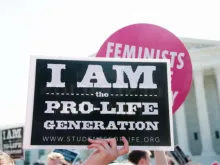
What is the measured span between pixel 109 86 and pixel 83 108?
0.25 metres

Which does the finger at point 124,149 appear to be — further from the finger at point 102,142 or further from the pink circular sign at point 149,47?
the pink circular sign at point 149,47

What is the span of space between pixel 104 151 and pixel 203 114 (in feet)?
120

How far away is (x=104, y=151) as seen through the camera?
6.73ft

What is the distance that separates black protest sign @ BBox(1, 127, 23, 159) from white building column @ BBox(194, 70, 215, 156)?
1097 inches

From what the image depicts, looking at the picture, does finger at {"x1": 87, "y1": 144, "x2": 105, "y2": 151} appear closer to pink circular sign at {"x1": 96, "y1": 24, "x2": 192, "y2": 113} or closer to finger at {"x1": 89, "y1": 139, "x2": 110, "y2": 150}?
finger at {"x1": 89, "y1": 139, "x2": 110, "y2": 150}

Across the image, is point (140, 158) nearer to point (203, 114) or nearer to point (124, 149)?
point (124, 149)

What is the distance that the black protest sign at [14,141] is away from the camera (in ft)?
33.9

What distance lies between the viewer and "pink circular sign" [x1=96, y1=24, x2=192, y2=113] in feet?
11.8

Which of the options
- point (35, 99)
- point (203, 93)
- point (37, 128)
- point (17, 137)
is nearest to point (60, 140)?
point (37, 128)

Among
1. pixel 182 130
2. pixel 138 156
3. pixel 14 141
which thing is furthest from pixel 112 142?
pixel 182 130

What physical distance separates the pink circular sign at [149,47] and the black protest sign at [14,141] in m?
7.39

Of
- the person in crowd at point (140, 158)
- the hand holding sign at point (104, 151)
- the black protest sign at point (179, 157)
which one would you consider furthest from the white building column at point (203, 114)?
the hand holding sign at point (104, 151)

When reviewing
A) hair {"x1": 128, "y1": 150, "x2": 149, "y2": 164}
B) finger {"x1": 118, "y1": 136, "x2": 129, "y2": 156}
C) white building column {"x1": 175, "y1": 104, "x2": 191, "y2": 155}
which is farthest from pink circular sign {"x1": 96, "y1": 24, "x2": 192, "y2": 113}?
white building column {"x1": 175, "y1": 104, "x2": 191, "y2": 155}

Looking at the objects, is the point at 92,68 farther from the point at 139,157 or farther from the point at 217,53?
the point at 217,53
